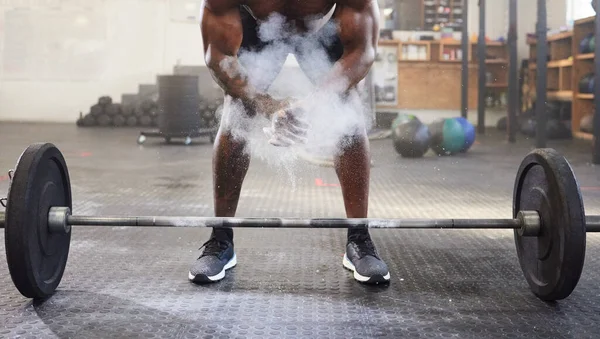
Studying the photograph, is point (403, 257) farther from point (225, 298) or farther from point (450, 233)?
point (225, 298)

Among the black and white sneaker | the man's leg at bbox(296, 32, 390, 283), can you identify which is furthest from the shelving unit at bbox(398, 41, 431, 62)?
the black and white sneaker

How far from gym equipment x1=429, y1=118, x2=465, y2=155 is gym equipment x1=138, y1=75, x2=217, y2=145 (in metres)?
1.45

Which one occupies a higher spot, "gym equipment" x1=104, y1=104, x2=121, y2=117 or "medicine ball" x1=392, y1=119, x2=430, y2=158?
"gym equipment" x1=104, y1=104, x2=121, y2=117

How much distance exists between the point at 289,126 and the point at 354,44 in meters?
0.28

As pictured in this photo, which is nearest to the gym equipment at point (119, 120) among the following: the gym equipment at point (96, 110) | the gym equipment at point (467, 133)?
the gym equipment at point (96, 110)

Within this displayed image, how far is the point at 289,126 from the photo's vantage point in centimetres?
118

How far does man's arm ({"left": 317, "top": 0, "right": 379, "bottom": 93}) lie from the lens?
1325 millimetres

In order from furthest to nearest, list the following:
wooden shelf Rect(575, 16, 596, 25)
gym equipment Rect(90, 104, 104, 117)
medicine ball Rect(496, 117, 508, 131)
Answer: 1. medicine ball Rect(496, 117, 508, 131)
2. gym equipment Rect(90, 104, 104, 117)
3. wooden shelf Rect(575, 16, 596, 25)

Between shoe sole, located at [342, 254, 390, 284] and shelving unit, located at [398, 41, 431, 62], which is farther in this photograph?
shelving unit, located at [398, 41, 431, 62]

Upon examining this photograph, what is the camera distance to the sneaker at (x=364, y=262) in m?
1.36

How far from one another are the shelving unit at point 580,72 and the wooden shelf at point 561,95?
0.37ft

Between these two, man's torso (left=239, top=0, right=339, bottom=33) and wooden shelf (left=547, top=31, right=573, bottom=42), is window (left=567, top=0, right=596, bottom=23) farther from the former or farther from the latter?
man's torso (left=239, top=0, right=339, bottom=33)

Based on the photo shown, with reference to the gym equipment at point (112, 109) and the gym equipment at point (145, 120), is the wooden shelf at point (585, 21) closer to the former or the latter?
the gym equipment at point (145, 120)

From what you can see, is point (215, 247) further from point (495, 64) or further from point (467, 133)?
point (495, 64)
